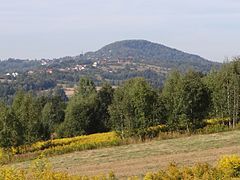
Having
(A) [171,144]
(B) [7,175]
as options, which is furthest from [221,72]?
(B) [7,175]

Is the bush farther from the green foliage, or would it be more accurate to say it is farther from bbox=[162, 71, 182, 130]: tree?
bbox=[162, 71, 182, 130]: tree

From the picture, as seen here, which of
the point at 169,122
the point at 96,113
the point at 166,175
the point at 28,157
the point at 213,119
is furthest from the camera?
the point at 96,113

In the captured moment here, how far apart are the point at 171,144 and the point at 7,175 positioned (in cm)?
2905


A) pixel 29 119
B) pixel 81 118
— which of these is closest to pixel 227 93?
pixel 81 118

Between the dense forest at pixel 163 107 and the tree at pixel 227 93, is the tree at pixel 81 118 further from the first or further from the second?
the tree at pixel 227 93

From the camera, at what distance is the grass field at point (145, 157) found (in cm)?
2625

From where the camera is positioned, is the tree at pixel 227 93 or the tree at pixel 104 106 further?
the tree at pixel 104 106

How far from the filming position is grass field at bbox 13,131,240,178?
26250 mm

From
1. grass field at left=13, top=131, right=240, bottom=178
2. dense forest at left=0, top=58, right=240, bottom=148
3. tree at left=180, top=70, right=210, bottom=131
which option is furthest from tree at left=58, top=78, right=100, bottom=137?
grass field at left=13, top=131, right=240, bottom=178

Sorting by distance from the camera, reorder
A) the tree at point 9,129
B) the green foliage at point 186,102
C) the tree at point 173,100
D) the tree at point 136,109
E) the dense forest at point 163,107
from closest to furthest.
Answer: the tree at point 9,129 < the tree at point 136,109 < the dense forest at point 163,107 < the green foliage at point 186,102 < the tree at point 173,100

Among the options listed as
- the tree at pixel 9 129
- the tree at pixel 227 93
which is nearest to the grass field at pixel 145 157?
the tree at pixel 9 129

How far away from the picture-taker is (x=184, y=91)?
48188mm

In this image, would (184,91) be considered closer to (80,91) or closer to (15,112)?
(15,112)

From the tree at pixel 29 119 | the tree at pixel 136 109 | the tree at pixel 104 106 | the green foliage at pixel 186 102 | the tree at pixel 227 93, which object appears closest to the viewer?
the tree at pixel 136 109
